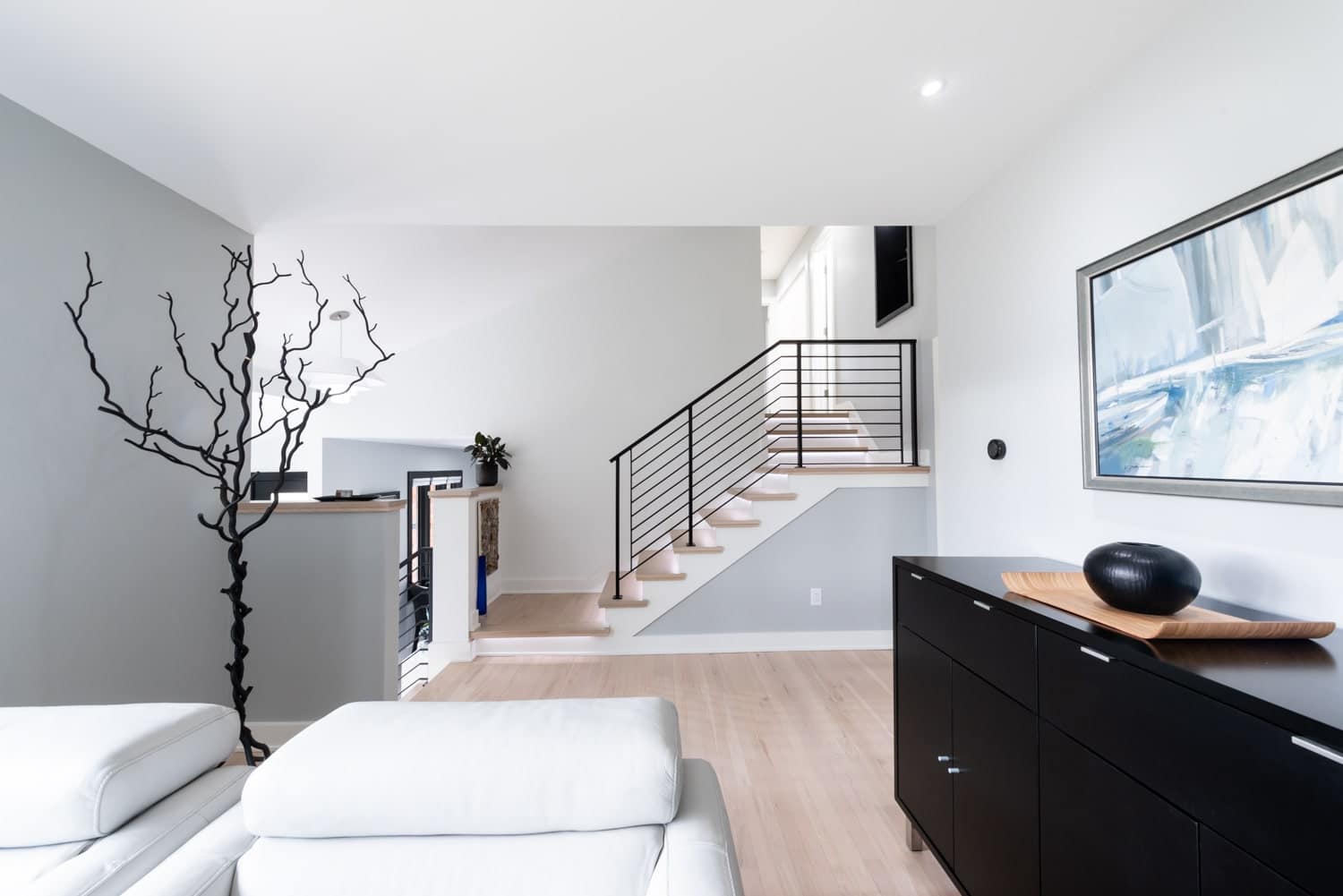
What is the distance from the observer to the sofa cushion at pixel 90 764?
83 cm

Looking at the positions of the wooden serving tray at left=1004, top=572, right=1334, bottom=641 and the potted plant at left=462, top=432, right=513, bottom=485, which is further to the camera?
the potted plant at left=462, top=432, right=513, bottom=485

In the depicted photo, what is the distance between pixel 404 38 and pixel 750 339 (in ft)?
14.4

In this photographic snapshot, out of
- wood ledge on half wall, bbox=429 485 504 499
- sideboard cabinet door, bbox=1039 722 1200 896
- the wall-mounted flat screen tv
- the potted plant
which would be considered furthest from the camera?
the potted plant

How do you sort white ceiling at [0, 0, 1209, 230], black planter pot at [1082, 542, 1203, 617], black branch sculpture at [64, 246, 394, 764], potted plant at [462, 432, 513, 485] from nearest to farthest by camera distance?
black planter pot at [1082, 542, 1203, 617] → white ceiling at [0, 0, 1209, 230] → black branch sculpture at [64, 246, 394, 764] → potted plant at [462, 432, 513, 485]

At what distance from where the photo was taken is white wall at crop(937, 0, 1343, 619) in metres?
1.37

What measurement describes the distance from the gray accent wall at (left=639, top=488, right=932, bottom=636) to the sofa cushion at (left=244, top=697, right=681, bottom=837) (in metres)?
3.34

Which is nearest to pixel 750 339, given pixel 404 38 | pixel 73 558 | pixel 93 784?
pixel 404 38

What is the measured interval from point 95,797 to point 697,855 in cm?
85

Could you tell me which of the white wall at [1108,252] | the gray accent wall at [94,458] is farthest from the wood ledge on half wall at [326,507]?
the white wall at [1108,252]

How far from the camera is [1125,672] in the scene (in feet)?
3.70

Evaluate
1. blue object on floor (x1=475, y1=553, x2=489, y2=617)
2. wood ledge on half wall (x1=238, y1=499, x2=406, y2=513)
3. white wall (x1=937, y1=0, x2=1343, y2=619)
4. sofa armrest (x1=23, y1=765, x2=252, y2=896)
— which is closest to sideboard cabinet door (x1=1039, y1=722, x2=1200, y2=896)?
white wall (x1=937, y1=0, x2=1343, y2=619)

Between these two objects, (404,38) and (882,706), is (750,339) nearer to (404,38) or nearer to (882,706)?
(882,706)

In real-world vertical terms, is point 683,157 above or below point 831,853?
above

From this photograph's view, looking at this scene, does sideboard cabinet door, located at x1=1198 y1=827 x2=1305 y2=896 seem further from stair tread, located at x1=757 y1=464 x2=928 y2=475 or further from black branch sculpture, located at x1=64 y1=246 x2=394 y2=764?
stair tread, located at x1=757 y1=464 x2=928 y2=475
